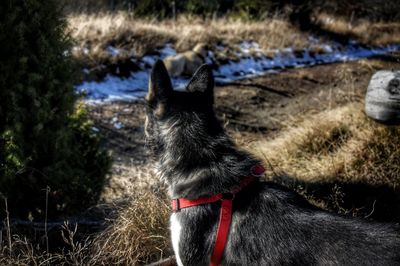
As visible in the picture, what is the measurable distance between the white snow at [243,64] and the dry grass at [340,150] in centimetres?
296

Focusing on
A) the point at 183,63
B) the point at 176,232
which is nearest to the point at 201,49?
the point at 183,63

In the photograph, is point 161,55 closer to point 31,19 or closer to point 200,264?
point 31,19

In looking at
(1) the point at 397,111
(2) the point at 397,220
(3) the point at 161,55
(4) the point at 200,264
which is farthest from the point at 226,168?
(3) the point at 161,55

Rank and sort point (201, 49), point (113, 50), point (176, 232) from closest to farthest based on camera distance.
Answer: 1. point (176, 232)
2. point (113, 50)
3. point (201, 49)

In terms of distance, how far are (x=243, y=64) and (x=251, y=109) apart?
344 cm

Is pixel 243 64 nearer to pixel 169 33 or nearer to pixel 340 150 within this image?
pixel 169 33

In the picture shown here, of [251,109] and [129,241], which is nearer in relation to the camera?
[129,241]

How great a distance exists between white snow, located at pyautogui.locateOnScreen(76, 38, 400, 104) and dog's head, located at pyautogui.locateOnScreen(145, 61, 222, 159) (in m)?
4.49

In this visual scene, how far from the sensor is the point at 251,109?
10211 millimetres

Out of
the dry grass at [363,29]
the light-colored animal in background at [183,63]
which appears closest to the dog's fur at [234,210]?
the light-colored animal in background at [183,63]

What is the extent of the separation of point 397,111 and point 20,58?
4306mm

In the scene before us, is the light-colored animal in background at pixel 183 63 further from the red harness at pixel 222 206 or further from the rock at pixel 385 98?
the red harness at pixel 222 206

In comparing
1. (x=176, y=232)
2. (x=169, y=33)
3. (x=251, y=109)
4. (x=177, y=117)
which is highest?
(x=177, y=117)

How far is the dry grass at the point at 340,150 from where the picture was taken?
18.7ft
